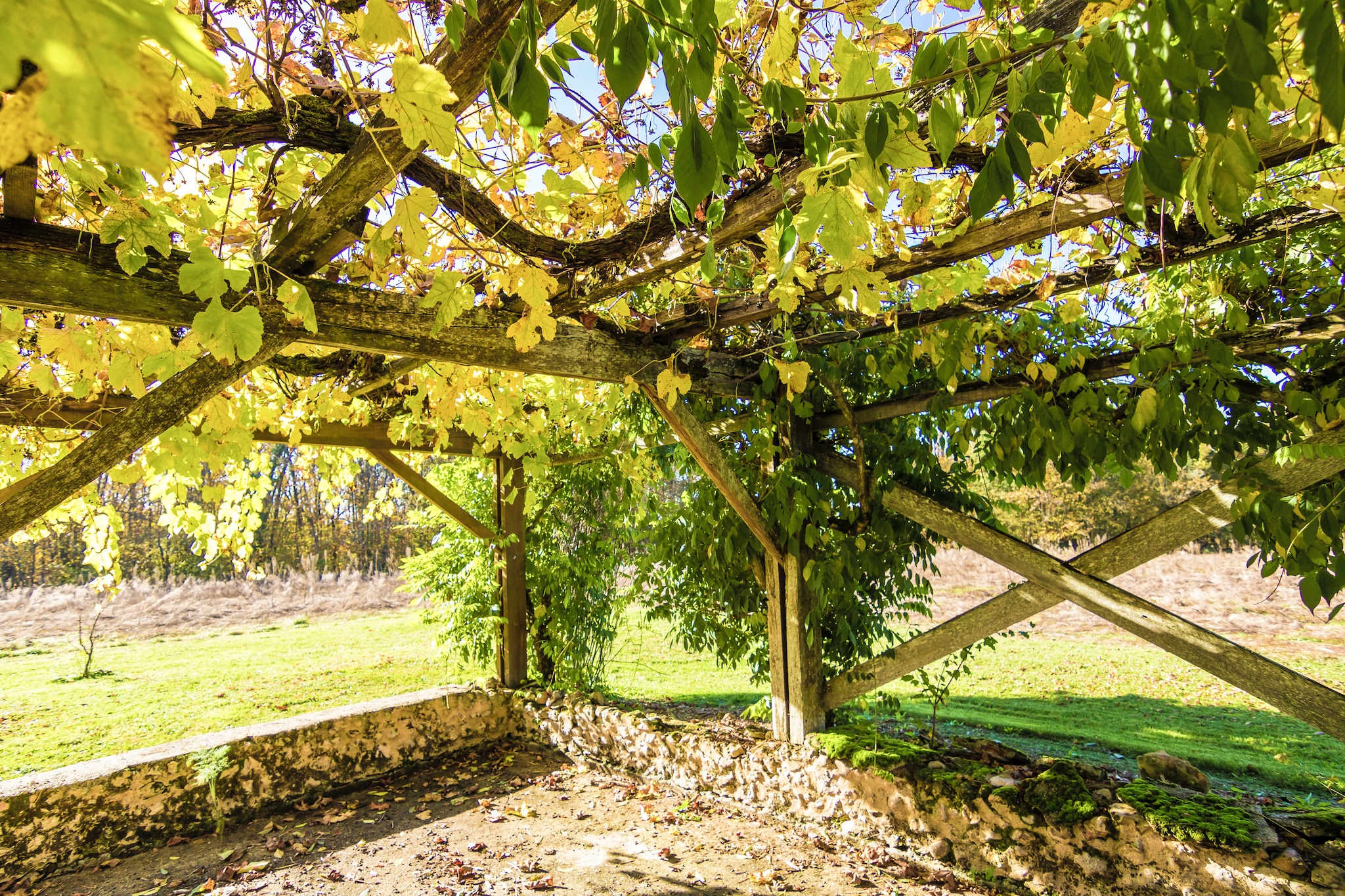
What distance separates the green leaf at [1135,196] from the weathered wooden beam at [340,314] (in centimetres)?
175

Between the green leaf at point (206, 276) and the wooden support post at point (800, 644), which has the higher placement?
the green leaf at point (206, 276)


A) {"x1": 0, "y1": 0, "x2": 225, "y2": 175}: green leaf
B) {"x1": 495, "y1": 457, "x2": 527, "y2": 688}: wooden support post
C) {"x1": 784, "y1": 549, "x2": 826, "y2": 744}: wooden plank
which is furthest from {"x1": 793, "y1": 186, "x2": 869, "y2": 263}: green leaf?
{"x1": 495, "y1": 457, "x2": 527, "y2": 688}: wooden support post

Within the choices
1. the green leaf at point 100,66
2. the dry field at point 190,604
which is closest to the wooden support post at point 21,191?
the green leaf at point 100,66

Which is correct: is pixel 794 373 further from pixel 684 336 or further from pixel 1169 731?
pixel 1169 731

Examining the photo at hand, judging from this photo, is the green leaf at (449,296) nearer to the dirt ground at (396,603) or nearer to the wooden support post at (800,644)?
the wooden support post at (800,644)

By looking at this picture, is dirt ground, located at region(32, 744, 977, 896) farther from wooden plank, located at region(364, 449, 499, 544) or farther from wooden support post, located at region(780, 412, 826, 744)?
wooden plank, located at region(364, 449, 499, 544)

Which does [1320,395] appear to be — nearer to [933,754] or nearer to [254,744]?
[933,754]

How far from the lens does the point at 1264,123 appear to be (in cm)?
66

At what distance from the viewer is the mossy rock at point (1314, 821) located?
7.28 ft

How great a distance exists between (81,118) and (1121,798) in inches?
129

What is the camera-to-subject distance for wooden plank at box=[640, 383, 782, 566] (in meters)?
2.84

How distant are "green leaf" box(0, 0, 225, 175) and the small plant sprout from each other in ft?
13.2

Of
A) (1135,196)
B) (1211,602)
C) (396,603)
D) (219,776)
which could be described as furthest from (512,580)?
(1211,602)

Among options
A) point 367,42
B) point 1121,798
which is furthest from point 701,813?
point 367,42
